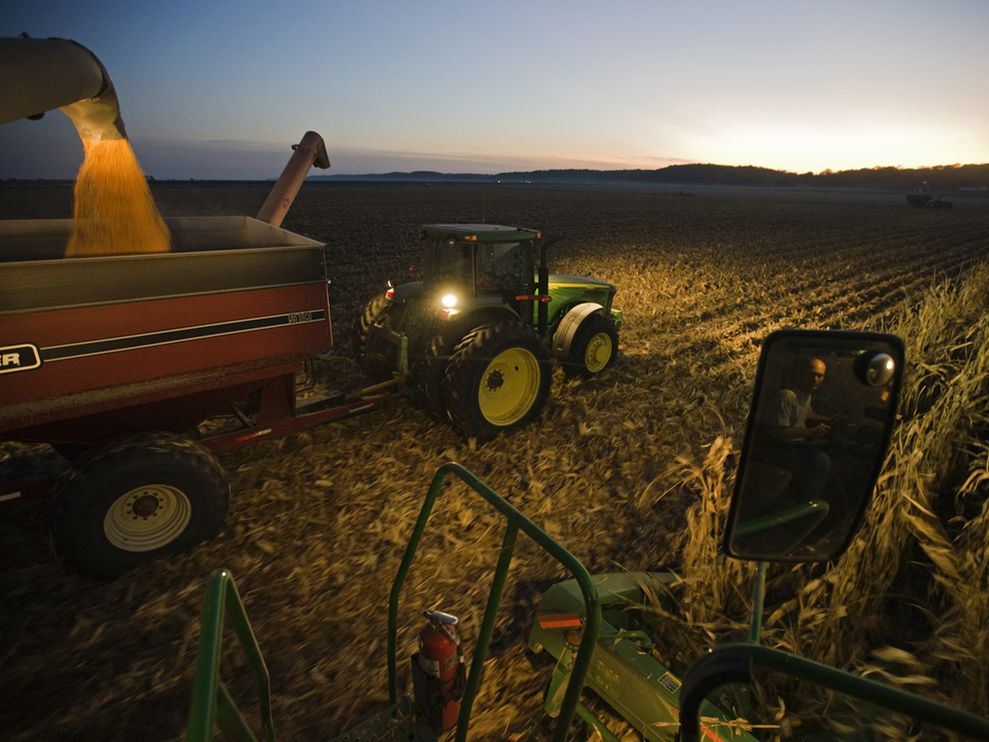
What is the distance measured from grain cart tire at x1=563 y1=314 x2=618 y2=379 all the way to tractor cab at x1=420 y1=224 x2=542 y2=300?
3.55 ft

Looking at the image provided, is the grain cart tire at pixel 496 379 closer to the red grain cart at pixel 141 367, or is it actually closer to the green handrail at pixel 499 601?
the red grain cart at pixel 141 367

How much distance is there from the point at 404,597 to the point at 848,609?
2.61 meters

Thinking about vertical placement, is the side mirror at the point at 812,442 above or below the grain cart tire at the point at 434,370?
above

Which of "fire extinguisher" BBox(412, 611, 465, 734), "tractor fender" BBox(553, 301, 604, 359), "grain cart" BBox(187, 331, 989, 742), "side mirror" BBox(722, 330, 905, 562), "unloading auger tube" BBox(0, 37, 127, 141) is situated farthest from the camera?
"tractor fender" BBox(553, 301, 604, 359)

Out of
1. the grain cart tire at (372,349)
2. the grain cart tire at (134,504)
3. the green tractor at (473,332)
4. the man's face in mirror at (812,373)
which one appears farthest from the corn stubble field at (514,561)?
the man's face in mirror at (812,373)

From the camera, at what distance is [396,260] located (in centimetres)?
1662

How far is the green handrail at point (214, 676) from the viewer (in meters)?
1.02

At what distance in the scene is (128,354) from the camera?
11.9 ft

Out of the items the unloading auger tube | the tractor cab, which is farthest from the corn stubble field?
the unloading auger tube

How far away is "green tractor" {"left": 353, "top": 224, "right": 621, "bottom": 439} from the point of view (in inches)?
212

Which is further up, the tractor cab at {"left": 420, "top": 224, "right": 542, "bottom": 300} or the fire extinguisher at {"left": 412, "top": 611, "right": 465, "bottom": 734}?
the tractor cab at {"left": 420, "top": 224, "right": 542, "bottom": 300}

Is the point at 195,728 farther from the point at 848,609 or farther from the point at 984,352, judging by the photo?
the point at 984,352

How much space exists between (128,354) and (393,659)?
272 centimetres

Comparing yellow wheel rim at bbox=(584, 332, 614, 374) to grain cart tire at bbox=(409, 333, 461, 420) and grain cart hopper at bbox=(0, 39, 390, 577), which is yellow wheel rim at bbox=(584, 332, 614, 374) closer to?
grain cart tire at bbox=(409, 333, 461, 420)
